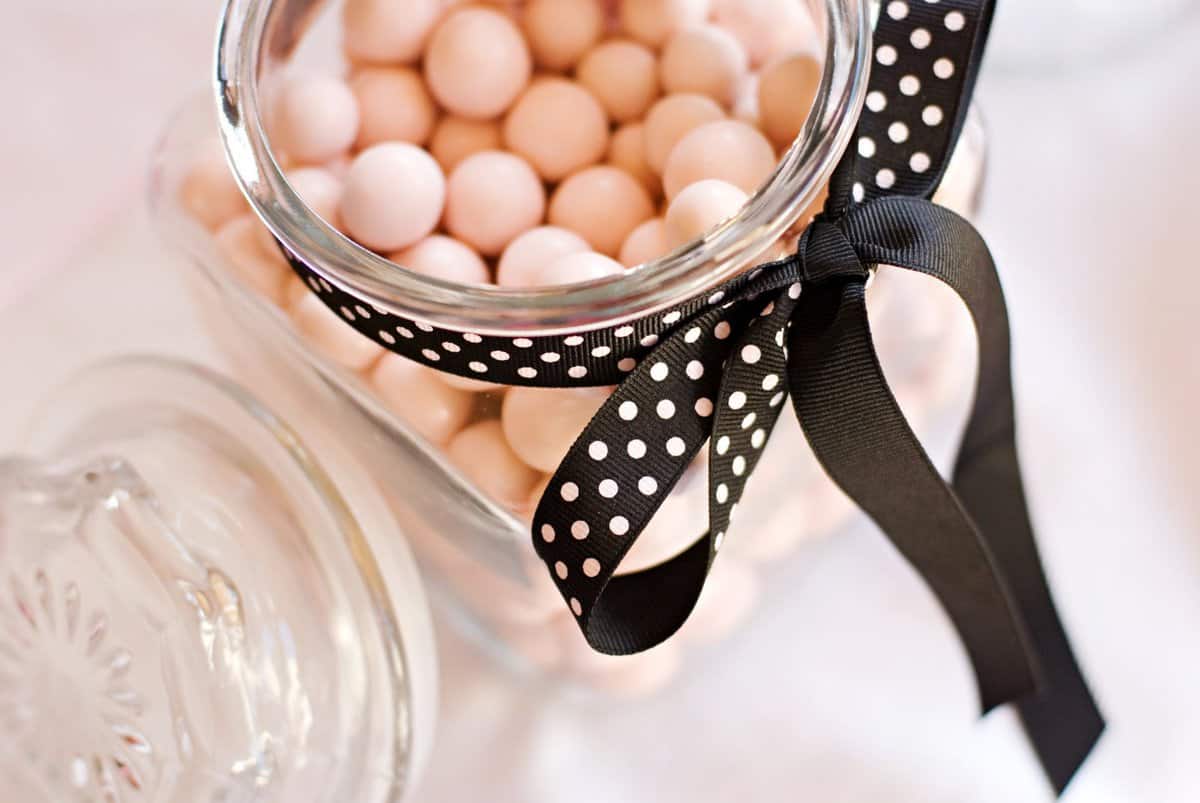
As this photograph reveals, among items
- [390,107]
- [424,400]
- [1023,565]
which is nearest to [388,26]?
[390,107]

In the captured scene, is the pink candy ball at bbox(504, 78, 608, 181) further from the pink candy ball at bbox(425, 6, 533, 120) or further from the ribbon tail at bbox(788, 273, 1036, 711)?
the ribbon tail at bbox(788, 273, 1036, 711)

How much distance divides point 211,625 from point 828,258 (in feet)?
0.76

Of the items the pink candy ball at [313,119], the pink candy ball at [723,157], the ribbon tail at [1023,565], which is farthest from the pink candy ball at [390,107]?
the ribbon tail at [1023,565]

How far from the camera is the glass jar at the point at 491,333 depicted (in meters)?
0.32

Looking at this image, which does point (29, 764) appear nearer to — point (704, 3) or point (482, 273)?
point (482, 273)

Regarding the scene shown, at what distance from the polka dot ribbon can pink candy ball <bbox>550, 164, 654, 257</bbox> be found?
7cm

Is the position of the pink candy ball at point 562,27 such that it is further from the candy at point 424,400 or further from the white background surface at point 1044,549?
the white background surface at point 1044,549

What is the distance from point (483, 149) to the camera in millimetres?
445

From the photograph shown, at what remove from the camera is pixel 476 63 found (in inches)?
16.8

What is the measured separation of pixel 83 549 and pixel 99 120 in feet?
1.06

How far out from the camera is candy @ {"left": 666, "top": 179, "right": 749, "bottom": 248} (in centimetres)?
34

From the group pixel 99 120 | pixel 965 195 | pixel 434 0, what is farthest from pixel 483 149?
pixel 99 120

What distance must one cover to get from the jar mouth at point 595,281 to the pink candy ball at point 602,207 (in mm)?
87

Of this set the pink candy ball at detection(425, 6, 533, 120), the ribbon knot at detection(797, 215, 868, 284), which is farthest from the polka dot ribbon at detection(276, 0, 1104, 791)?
the pink candy ball at detection(425, 6, 533, 120)
